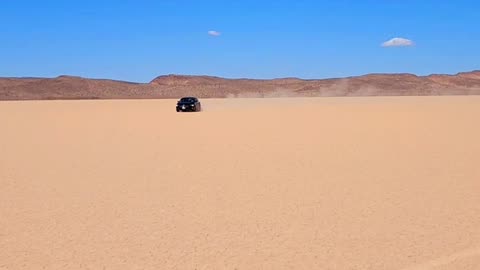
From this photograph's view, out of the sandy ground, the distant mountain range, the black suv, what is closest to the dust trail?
the sandy ground

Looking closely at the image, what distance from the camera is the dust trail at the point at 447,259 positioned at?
626 cm

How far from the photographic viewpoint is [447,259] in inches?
257

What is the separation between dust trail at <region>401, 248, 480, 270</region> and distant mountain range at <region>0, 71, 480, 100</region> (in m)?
145

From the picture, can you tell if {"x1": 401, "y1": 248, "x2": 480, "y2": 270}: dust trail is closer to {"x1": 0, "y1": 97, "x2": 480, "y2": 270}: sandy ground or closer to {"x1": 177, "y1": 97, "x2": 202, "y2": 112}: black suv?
{"x1": 0, "y1": 97, "x2": 480, "y2": 270}: sandy ground

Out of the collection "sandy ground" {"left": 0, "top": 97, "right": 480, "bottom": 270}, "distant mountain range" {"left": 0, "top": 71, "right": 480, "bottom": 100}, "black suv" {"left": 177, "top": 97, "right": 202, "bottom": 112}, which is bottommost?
"distant mountain range" {"left": 0, "top": 71, "right": 480, "bottom": 100}

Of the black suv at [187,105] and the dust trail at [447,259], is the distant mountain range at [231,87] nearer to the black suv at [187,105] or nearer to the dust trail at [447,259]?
the black suv at [187,105]

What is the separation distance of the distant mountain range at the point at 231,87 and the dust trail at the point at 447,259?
145 m

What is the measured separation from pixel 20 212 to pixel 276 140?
1314cm

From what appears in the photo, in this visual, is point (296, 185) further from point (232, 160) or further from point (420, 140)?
point (420, 140)

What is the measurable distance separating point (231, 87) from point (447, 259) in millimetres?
164232

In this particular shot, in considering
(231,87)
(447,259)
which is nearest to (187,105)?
(447,259)

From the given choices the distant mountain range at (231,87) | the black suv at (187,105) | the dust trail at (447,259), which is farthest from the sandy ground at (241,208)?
the distant mountain range at (231,87)

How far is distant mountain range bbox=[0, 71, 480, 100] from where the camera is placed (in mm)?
154000

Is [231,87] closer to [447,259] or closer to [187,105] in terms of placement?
[187,105]
